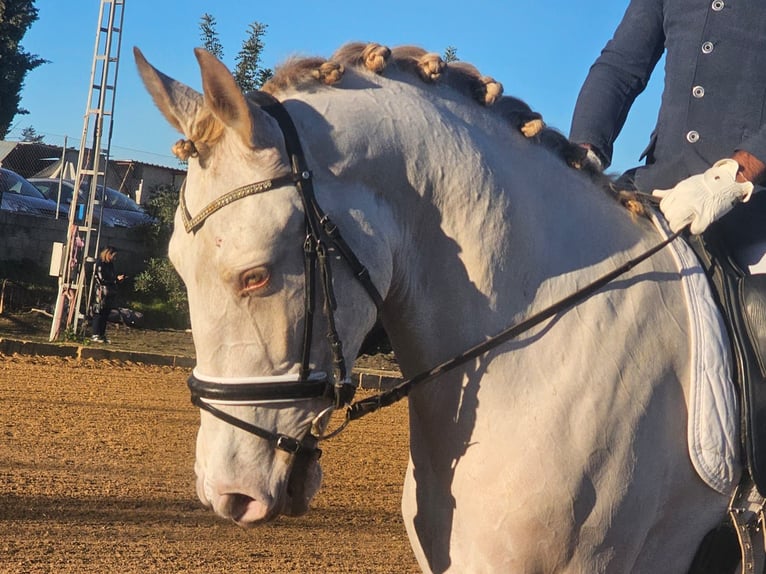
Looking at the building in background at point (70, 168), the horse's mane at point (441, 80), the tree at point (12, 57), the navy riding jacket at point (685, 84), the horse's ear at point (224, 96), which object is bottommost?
the horse's ear at point (224, 96)

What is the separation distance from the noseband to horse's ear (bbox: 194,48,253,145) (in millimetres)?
97

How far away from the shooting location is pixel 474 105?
2.77 m

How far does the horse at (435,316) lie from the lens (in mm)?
2273

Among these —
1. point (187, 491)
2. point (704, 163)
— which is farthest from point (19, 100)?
point (704, 163)

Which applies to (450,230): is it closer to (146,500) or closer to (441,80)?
(441,80)

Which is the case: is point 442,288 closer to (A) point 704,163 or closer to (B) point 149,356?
(A) point 704,163

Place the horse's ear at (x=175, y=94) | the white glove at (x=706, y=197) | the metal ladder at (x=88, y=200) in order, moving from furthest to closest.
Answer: the metal ladder at (x=88, y=200) < the white glove at (x=706, y=197) < the horse's ear at (x=175, y=94)

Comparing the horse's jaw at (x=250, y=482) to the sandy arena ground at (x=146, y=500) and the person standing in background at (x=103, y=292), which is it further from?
the person standing in background at (x=103, y=292)

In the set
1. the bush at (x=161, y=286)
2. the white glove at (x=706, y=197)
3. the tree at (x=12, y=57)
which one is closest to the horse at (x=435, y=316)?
the white glove at (x=706, y=197)

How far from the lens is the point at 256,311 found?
7.41 feet

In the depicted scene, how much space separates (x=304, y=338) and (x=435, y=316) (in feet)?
1.44

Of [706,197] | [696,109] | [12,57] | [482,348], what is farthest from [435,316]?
[12,57]

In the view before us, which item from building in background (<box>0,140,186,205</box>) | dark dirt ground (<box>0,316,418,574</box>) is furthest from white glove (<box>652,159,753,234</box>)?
building in background (<box>0,140,186,205</box>)

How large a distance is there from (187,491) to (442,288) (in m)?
5.71
